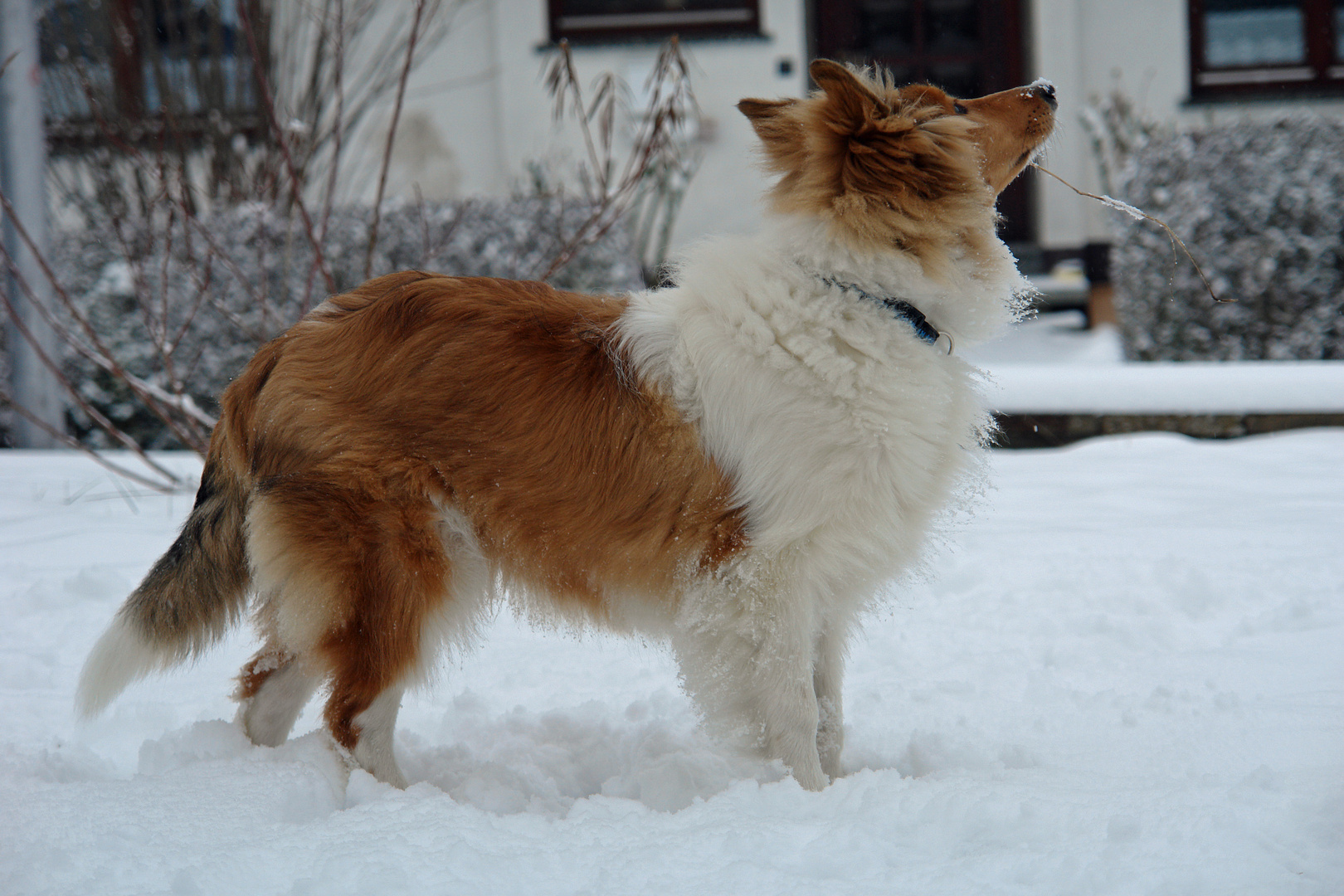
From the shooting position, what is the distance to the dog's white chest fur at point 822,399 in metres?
2.44

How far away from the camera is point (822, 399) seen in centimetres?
248

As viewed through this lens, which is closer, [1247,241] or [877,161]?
[877,161]

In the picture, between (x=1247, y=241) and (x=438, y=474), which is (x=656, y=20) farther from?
(x=438, y=474)

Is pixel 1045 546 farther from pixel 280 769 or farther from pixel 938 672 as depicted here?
pixel 280 769

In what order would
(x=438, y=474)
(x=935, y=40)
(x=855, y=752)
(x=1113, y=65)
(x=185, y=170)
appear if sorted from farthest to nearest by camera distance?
(x=935, y=40)
(x=1113, y=65)
(x=185, y=170)
(x=855, y=752)
(x=438, y=474)

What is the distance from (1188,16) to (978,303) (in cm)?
1019

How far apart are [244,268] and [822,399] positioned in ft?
16.9

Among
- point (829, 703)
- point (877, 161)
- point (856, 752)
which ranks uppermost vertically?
point (877, 161)

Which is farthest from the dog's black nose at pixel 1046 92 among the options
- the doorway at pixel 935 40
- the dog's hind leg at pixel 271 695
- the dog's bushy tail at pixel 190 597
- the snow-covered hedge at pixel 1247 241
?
the doorway at pixel 935 40

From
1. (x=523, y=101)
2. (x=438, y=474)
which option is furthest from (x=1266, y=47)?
(x=438, y=474)

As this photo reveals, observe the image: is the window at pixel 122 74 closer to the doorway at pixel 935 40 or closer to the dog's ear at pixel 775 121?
the dog's ear at pixel 775 121

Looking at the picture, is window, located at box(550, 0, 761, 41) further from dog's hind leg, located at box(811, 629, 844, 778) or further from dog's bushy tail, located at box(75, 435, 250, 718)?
dog's hind leg, located at box(811, 629, 844, 778)

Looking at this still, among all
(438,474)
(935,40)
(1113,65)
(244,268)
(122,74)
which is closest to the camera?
(438,474)

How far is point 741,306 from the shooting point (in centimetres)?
257
